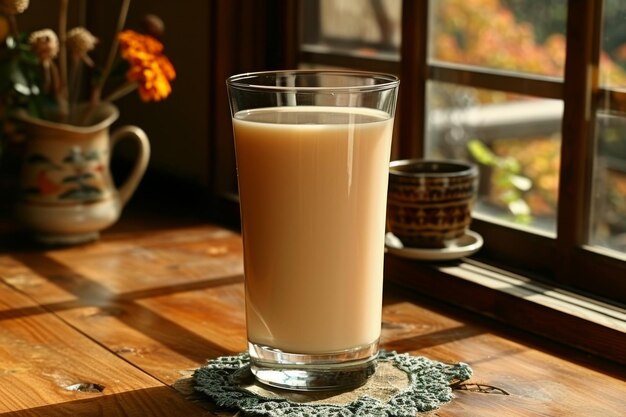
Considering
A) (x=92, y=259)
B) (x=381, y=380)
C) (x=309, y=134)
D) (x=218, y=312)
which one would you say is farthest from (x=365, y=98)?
(x=92, y=259)

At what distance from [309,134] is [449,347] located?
35 cm

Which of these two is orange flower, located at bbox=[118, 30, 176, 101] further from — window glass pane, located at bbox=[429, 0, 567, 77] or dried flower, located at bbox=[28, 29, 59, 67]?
window glass pane, located at bbox=[429, 0, 567, 77]

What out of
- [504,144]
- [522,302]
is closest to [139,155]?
[522,302]

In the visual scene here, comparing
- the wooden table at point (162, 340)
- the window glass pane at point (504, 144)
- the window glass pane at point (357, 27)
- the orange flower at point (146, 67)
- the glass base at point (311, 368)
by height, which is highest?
the window glass pane at point (357, 27)

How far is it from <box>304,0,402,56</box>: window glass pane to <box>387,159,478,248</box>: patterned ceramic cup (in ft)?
1.00

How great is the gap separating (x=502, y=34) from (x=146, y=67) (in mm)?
863

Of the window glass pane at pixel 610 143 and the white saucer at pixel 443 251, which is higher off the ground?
the window glass pane at pixel 610 143

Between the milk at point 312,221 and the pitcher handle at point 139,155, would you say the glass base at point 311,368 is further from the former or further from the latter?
the pitcher handle at point 139,155

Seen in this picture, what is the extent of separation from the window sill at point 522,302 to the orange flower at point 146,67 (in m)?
0.41

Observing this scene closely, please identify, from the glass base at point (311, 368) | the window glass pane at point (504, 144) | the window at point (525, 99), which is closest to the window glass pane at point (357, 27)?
the window at point (525, 99)

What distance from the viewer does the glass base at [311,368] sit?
1.02 meters

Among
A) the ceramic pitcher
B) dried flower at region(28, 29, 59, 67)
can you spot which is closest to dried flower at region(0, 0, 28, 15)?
dried flower at region(28, 29, 59, 67)

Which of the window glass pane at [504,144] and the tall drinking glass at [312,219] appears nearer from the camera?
the tall drinking glass at [312,219]

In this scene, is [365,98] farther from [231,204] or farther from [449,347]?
[231,204]
